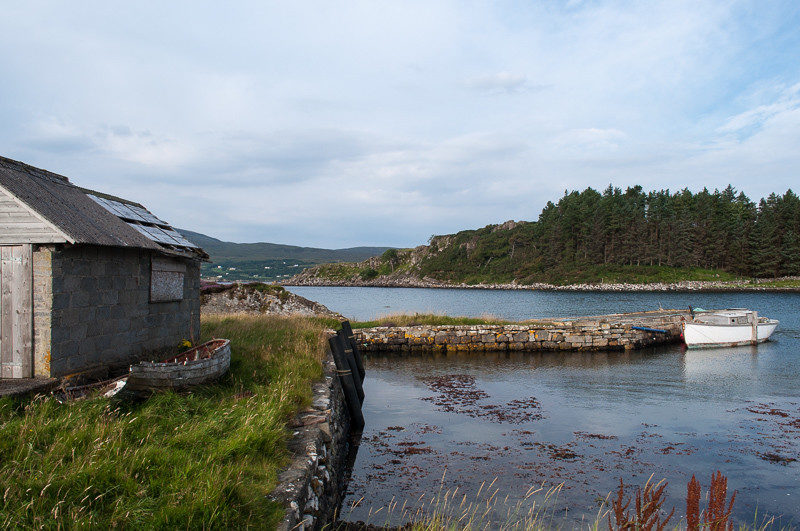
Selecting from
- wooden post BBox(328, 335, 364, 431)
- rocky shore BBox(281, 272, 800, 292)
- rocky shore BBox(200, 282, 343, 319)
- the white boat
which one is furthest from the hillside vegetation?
wooden post BBox(328, 335, 364, 431)

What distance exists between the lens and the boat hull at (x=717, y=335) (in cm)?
2595

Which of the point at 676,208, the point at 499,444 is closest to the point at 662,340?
the point at 499,444

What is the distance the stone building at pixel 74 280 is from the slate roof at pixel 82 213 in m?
0.03

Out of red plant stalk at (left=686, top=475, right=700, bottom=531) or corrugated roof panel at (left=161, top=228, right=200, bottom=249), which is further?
corrugated roof panel at (left=161, top=228, right=200, bottom=249)

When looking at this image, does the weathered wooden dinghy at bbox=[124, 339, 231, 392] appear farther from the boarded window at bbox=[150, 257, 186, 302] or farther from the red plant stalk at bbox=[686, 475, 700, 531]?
the red plant stalk at bbox=[686, 475, 700, 531]

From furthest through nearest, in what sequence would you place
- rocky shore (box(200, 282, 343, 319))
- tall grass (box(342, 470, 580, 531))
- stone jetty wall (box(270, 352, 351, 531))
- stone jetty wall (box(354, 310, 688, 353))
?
rocky shore (box(200, 282, 343, 319))
stone jetty wall (box(354, 310, 688, 353))
tall grass (box(342, 470, 580, 531))
stone jetty wall (box(270, 352, 351, 531))

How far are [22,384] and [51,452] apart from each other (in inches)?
111

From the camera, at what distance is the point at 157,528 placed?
3832 millimetres

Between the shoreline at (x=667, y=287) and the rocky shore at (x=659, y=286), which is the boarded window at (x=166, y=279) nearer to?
the shoreline at (x=667, y=287)

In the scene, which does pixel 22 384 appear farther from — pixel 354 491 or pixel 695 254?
pixel 695 254

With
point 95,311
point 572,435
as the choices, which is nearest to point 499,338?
point 572,435

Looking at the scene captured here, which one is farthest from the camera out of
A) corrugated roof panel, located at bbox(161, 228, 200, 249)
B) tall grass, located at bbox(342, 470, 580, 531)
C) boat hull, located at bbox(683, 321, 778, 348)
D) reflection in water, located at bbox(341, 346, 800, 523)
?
boat hull, located at bbox(683, 321, 778, 348)

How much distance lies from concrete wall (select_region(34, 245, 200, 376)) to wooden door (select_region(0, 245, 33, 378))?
10cm

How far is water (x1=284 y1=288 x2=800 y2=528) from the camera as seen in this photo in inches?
323
